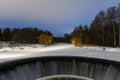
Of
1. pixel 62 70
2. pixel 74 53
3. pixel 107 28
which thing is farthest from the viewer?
pixel 107 28

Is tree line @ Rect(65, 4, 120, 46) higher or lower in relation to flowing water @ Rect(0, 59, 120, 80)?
higher

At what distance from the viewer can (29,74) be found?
23734 millimetres

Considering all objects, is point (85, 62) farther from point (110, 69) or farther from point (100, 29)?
point (100, 29)

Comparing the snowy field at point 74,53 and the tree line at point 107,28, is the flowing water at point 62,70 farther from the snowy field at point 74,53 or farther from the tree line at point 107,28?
the tree line at point 107,28

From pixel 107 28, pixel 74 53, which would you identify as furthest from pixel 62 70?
pixel 107 28

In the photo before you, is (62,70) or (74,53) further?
(74,53)

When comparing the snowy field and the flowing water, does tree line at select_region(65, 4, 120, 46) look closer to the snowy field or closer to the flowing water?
the snowy field

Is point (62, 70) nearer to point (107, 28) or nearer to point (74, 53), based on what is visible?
point (74, 53)

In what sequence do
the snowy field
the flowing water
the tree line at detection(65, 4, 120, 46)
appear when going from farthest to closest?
the tree line at detection(65, 4, 120, 46) < the snowy field < the flowing water

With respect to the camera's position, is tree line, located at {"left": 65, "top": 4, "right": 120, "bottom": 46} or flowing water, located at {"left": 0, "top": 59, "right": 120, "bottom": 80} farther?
tree line, located at {"left": 65, "top": 4, "right": 120, "bottom": 46}

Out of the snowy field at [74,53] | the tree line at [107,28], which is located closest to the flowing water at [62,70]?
the snowy field at [74,53]

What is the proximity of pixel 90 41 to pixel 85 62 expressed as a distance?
5296 cm

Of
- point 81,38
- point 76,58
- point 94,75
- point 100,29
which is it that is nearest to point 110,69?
point 94,75

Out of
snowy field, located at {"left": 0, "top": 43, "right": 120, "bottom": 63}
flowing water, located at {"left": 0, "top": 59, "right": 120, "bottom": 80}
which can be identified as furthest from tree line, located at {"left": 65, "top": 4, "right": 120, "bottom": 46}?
flowing water, located at {"left": 0, "top": 59, "right": 120, "bottom": 80}
